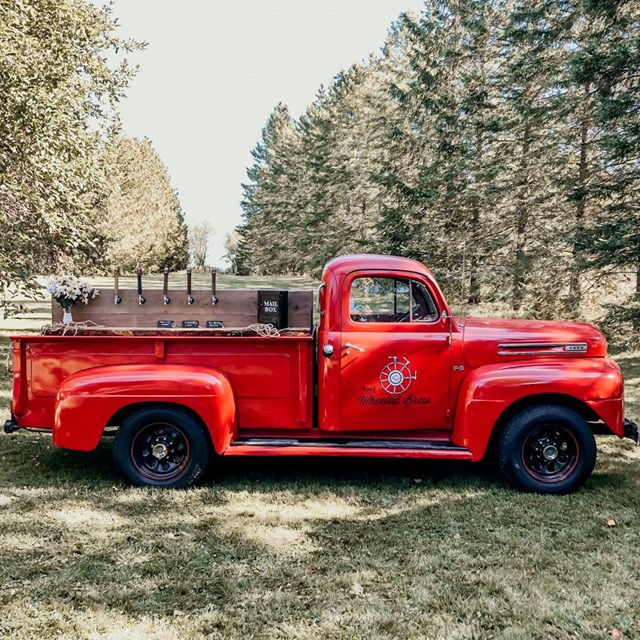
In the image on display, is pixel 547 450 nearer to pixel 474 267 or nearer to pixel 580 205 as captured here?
pixel 580 205

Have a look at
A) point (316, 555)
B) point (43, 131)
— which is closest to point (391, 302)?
point (316, 555)

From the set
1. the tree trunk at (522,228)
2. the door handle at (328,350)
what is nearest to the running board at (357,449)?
the door handle at (328,350)

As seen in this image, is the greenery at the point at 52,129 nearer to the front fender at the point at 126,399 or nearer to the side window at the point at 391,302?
the front fender at the point at 126,399

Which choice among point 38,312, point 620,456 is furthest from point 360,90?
point 620,456

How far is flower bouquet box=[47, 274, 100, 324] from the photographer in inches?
219

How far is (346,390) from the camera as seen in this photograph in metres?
5.34

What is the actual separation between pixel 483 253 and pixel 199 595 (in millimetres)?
15271

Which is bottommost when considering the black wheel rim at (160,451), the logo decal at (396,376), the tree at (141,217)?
the black wheel rim at (160,451)

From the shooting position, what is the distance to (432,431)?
549 centimetres

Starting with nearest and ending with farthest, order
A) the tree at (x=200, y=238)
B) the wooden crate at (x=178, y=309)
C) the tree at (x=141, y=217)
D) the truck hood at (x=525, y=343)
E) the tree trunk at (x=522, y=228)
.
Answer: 1. the truck hood at (x=525, y=343)
2. the wooden crate at (x=178, y=309)
3. the tree trunk at (x=522, y=228)
4. the tree at (x=141, y=217)
5. the tree at (x=200, y=238)

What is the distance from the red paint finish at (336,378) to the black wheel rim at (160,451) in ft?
0.93

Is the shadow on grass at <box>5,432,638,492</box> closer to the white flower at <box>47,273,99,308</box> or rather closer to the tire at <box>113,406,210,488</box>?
the tire at <box>113,406,210,488</box>

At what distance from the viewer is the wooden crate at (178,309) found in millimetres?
5719

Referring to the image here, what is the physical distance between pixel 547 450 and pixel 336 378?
6.21 feet
